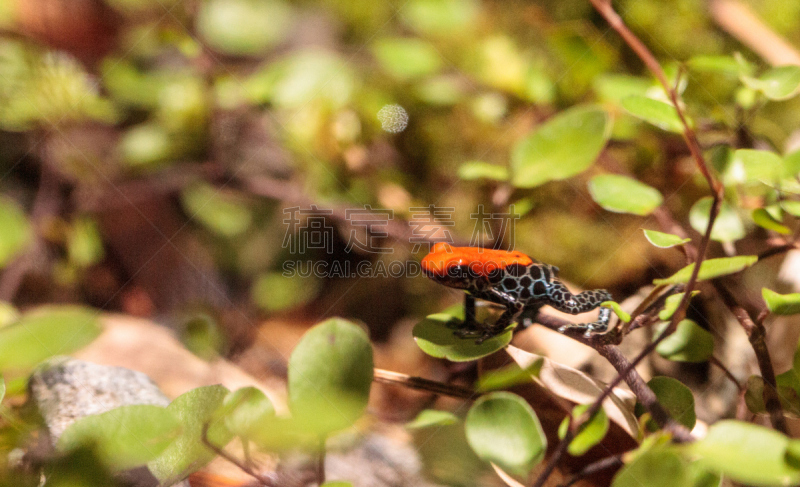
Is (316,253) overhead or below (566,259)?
below

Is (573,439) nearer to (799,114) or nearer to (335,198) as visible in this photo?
(335,198)

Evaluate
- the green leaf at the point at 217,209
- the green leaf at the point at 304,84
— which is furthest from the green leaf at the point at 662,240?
the green leaf at the point at 217,209

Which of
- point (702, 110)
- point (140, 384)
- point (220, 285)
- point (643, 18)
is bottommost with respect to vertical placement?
point (220, 285)

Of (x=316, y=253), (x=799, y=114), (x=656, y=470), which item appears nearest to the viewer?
(x=656, y=470)

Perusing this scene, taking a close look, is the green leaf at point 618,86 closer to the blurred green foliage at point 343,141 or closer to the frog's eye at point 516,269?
the blurred green foliage at point 343,141

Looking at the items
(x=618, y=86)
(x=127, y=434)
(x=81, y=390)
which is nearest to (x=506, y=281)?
(x=618, y=86)

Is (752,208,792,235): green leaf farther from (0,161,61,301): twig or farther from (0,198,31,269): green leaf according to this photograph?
(0,161,61,301): twig

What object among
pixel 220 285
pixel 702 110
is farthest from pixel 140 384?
pixel 702 110
